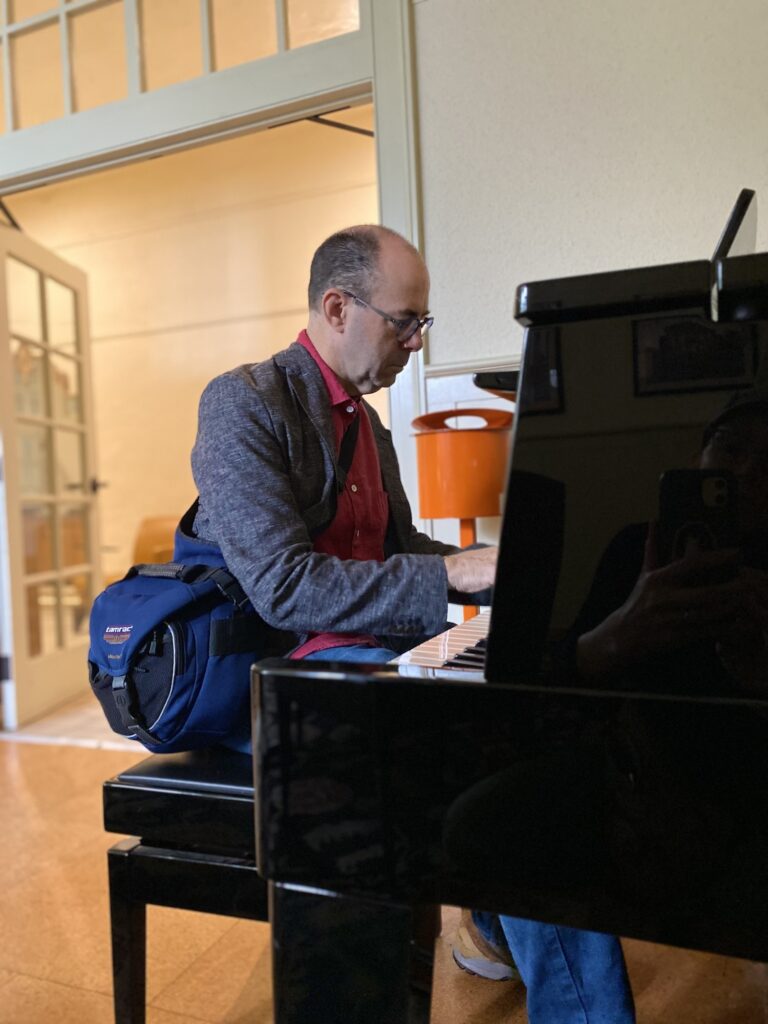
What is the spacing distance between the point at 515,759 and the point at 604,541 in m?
0.16

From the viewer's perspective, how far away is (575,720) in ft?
1.73

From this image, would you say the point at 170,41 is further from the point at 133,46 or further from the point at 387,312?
the point at 387,312

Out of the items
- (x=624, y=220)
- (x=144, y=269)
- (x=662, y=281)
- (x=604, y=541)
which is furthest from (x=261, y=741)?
(x=144, y=269)

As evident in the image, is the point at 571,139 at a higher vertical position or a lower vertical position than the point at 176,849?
higher

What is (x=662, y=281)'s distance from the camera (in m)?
0.51

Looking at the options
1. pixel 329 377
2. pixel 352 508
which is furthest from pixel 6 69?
pixel 352 508

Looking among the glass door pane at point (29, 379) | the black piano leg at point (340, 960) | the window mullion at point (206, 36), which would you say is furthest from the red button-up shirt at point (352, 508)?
the glass door pane at point (29, 379)

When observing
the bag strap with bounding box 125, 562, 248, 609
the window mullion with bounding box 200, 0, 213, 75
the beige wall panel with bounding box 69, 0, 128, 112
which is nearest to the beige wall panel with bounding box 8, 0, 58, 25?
the beige wall panel with bounding box 69, 0, 128, 112

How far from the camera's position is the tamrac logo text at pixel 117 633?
1035mm

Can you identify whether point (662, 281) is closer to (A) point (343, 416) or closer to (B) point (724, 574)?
(B) point (724, 574)

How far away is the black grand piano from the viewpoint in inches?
20.0

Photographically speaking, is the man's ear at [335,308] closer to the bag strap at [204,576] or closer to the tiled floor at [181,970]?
the bag strap at [204,576]

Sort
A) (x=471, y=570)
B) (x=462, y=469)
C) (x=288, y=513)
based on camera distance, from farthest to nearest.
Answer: (x=462, y=469)
(x=288, y=513)
(x=471, y=570)

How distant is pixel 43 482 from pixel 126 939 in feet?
9.64
